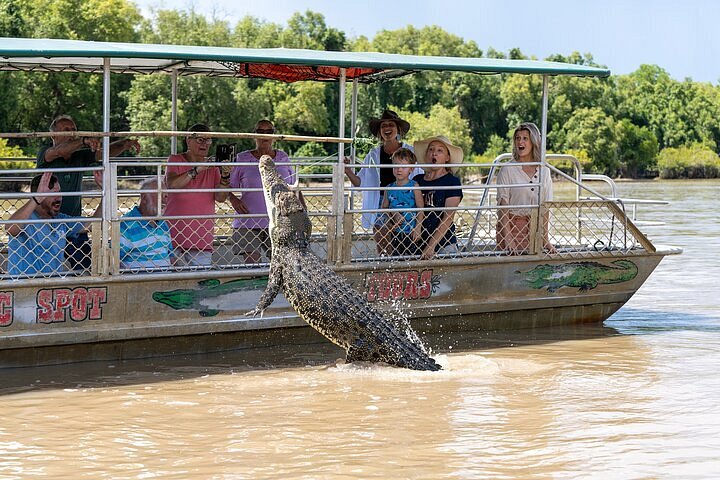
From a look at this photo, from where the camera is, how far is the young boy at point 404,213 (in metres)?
8.86

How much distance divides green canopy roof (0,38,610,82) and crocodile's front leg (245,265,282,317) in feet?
5.28

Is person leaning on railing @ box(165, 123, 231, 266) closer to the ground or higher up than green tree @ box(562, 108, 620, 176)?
closer to the ground

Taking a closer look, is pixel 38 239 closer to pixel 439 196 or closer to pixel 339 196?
pixel 339 196

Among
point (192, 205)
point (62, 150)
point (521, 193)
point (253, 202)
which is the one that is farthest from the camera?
point (521, 193)

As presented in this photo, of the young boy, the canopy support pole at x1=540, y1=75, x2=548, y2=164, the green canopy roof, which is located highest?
the green canopy roof

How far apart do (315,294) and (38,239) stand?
84.1 inches

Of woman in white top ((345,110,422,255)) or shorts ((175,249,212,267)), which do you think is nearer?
shorts ((175,249,212,267))

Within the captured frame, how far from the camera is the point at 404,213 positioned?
8.85 metres

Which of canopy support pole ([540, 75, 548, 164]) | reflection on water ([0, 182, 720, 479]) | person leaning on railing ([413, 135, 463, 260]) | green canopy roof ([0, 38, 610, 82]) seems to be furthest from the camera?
canopy support pole ([540, 75, 548, 164])

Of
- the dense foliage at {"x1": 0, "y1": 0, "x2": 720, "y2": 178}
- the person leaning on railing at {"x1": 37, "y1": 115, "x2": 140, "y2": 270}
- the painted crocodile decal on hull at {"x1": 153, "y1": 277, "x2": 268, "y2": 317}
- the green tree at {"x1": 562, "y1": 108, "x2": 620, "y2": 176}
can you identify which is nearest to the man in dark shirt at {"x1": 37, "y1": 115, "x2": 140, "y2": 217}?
the person leaning on railing at {"x1": 37, "y1": 115, "x2": 140, "y2": 270}

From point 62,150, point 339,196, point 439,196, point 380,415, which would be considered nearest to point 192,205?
point 62,150

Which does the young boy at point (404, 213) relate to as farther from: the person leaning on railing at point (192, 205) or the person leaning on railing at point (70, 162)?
the person leaning on railing at point (70, 162)

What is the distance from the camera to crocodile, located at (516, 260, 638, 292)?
9383mm

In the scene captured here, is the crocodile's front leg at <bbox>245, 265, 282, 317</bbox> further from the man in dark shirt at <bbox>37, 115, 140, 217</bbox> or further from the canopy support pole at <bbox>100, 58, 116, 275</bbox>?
the man in dark shirt at <bbox>37, 115, 140, 217</bbox>
